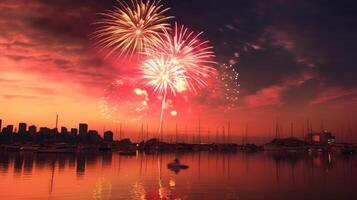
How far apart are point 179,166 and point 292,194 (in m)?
45.2

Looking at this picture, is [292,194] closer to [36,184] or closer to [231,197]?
[231,197]

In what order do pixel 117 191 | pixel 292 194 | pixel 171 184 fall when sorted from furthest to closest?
pixel 171 184, pixel 292 194, pixel 117 191

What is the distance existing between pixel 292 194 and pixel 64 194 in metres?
32.8

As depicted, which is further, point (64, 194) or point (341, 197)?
point (341, 197)

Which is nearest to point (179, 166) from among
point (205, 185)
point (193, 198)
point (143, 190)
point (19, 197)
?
point (205, 185)

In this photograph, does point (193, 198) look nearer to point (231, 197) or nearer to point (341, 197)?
point (231, 197)

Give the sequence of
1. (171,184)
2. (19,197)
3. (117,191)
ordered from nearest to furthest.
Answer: (19,197) → (117,191) → (171,184)

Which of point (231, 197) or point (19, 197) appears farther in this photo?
point (231, 197)

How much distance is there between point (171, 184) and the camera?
2421 inches

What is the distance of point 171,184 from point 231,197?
1505 cm

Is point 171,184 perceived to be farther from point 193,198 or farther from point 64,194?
point 64,194

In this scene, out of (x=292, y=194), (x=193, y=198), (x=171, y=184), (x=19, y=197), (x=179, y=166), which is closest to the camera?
(x=19, y=197)

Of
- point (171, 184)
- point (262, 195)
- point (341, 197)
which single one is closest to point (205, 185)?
point (171, 184)

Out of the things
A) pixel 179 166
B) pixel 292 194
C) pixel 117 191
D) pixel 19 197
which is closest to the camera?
pixel 19 197
